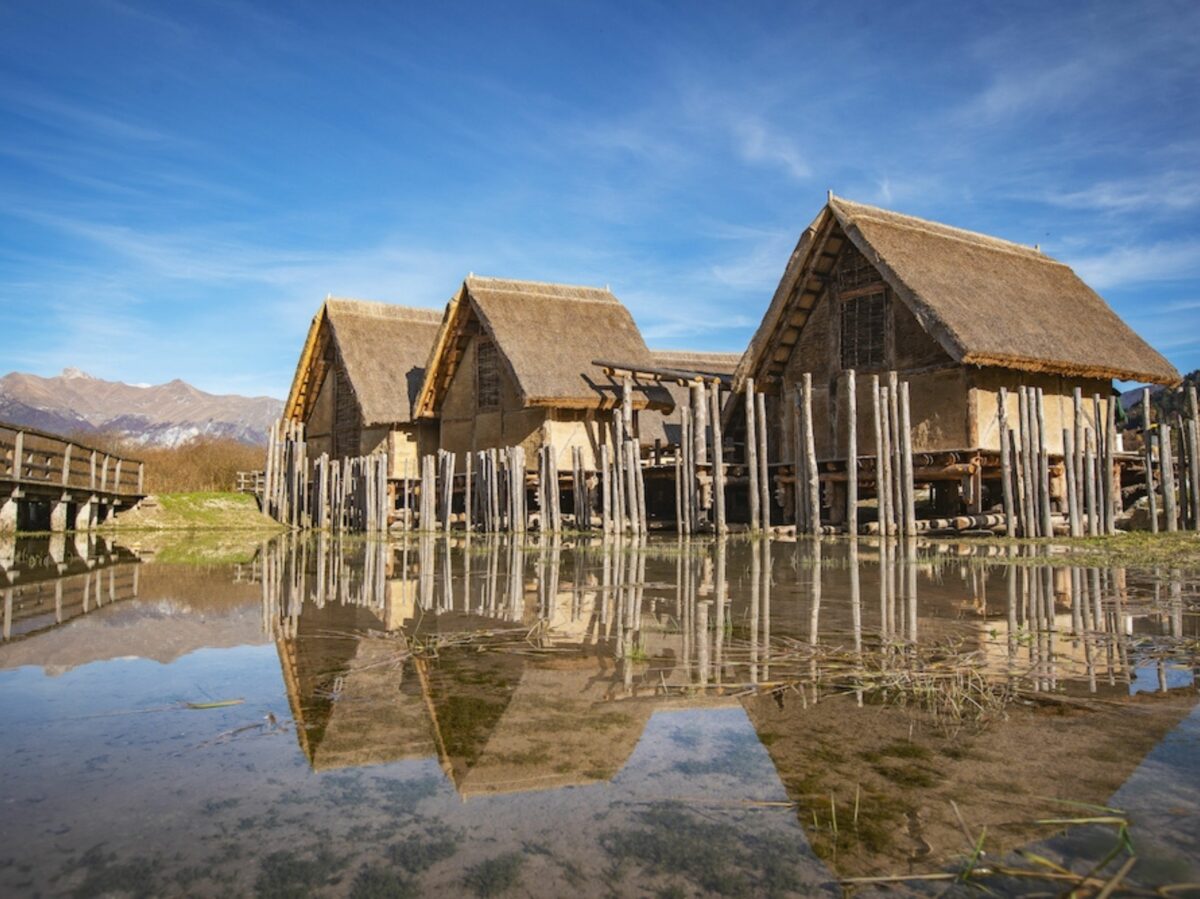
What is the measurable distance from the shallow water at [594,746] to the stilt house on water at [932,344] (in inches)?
425

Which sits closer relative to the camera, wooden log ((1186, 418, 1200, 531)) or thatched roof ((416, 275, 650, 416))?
wooden log ((1186, 418, 1200, 531))

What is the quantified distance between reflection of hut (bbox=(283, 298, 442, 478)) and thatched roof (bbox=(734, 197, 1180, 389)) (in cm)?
1133

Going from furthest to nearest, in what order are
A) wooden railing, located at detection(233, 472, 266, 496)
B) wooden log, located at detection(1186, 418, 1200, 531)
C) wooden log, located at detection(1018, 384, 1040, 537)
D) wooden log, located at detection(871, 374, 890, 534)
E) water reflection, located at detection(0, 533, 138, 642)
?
wooden railing, located at detection(233, 472, 266, 496), wooden log, located at detection(1186, 418, 1200, 531), wooden log, located at detection(871, 374, 890, 534), wooden log, located at detection(1018, 384, 1040, 537), water reflection, located at detection(0, 533, 138, 642)

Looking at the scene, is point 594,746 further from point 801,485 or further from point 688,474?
point 688,474

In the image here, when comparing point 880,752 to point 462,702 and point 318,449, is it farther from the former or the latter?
point 318,449

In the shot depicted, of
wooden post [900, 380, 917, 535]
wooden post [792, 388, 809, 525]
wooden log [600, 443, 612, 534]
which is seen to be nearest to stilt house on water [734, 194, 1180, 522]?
wooden post [792, 388, 809, 525]

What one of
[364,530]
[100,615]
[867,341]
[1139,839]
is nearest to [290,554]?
[100,615]

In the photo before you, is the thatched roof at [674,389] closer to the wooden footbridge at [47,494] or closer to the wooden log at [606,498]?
the wooden log at [606,498]

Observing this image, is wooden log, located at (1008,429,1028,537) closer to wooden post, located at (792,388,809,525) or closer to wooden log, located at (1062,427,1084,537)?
wooden log, located at (1062,427,1084,537)

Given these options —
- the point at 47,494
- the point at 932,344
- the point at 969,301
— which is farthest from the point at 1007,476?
the point at 47,494

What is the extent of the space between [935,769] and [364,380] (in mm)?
25880

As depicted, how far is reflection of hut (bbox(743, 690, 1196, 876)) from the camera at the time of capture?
2305 mm

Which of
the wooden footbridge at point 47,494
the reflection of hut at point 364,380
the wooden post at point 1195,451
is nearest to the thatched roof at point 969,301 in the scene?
the wooden post at point 1195,451

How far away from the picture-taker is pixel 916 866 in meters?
2.16
